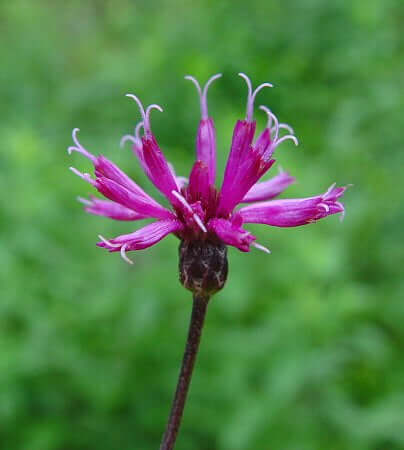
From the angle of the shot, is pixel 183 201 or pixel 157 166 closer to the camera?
pixel 183 201

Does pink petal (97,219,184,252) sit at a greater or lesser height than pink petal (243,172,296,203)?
lesser

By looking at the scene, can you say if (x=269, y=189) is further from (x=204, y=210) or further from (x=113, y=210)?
(x=113, y=210)

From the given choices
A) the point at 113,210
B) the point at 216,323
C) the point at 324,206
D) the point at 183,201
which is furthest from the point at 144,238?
the point at 216,323

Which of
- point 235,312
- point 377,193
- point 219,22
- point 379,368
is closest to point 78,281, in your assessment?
point 235,312

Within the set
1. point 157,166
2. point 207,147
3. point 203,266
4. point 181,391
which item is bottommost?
point 181,391

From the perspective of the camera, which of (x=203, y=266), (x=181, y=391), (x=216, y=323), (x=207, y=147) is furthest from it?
(x=216, y=323)

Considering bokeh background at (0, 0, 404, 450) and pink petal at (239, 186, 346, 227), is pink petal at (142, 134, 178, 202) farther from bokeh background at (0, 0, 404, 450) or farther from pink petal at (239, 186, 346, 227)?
bokeh background at (0, 0, 404, 450)

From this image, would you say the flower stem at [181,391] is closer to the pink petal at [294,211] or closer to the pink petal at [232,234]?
the pink petal at [232,234]

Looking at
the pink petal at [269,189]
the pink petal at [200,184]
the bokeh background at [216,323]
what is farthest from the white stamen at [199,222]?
the bokeh background at [216,323]

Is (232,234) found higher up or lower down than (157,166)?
lower down

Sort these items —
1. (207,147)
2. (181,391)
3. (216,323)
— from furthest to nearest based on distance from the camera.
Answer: (216,323) < (207,147) < (181,391)

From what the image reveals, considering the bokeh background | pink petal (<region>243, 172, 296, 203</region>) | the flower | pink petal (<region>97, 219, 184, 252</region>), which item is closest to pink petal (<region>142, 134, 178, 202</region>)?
the flower

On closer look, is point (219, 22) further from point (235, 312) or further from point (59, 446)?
point (59, 446)
